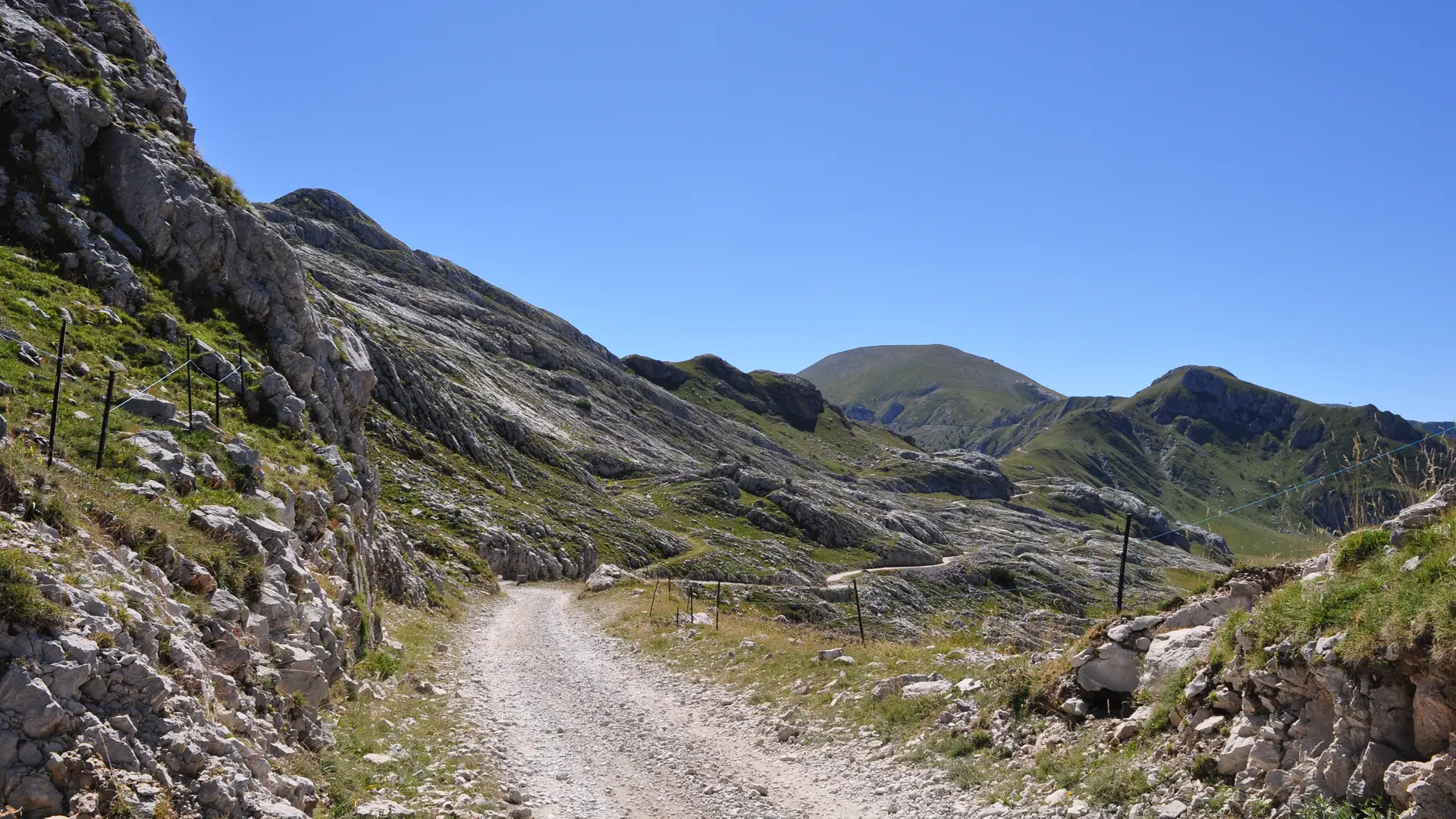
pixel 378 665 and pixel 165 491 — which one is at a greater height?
pixel 165 491

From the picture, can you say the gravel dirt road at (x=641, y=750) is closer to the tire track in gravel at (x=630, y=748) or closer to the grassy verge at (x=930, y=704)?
the tire track in gravel at (x=630, y=748)

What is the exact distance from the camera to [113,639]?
8742mm

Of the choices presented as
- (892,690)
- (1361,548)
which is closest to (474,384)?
(892,690)

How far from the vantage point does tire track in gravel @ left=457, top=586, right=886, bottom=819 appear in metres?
13.4

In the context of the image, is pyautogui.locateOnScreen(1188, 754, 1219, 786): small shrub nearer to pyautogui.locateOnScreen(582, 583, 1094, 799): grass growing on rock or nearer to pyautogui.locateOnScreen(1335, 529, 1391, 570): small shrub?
pyautogui.locateOnScreen(582, 583, 1094, 799): grass growing on rock

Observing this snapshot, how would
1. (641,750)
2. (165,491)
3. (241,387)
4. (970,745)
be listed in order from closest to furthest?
(165,491)
(970,745)
(641,750)
(241,387)

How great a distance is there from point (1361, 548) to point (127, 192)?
34.3m

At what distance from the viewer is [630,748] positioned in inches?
658

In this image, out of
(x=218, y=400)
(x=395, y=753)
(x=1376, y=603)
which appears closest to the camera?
(x=1376, y=603)

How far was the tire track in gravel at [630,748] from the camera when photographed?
527 inches

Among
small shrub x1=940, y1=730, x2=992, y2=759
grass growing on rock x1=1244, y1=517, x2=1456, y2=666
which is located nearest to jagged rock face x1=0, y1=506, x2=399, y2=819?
small shrub x1=940, y1=730, x2=992, y2=759

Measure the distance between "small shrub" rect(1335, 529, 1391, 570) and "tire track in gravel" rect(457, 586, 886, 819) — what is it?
320 inches

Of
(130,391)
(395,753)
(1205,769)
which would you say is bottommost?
(395,753)

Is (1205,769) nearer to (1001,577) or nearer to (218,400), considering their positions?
(218,400)
